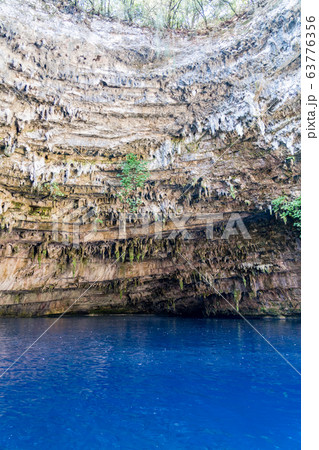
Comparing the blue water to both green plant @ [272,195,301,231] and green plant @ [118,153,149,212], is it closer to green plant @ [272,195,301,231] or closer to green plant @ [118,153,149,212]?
green plant @ [272,195,301,231]

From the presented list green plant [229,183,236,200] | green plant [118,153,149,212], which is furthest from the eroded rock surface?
green plant [118,153,149,212]

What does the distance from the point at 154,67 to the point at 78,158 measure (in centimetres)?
573

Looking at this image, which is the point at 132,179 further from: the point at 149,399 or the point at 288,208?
the point at 149,399

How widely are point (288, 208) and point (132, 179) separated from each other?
28.4 ft

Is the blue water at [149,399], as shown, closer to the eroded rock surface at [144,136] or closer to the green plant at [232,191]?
the green plant at [232,191]

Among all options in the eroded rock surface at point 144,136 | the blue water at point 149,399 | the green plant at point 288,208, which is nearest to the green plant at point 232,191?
the eroded rock surface at point 144,136

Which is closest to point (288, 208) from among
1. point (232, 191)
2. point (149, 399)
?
point (232, 191)

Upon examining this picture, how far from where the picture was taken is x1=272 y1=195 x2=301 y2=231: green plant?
1446 cm

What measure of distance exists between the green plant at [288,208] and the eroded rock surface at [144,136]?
400mm

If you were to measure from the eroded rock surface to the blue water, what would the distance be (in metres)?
8.20

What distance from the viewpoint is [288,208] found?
14555 mm

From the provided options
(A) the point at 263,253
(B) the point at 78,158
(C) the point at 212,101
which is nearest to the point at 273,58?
(C) the point at 212,101

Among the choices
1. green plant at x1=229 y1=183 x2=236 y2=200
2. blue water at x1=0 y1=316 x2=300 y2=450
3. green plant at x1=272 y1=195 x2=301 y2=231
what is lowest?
blue water at x1=0 y1=316 x2=300 y2=450

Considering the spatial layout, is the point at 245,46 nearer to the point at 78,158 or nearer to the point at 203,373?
the point at 78,158
